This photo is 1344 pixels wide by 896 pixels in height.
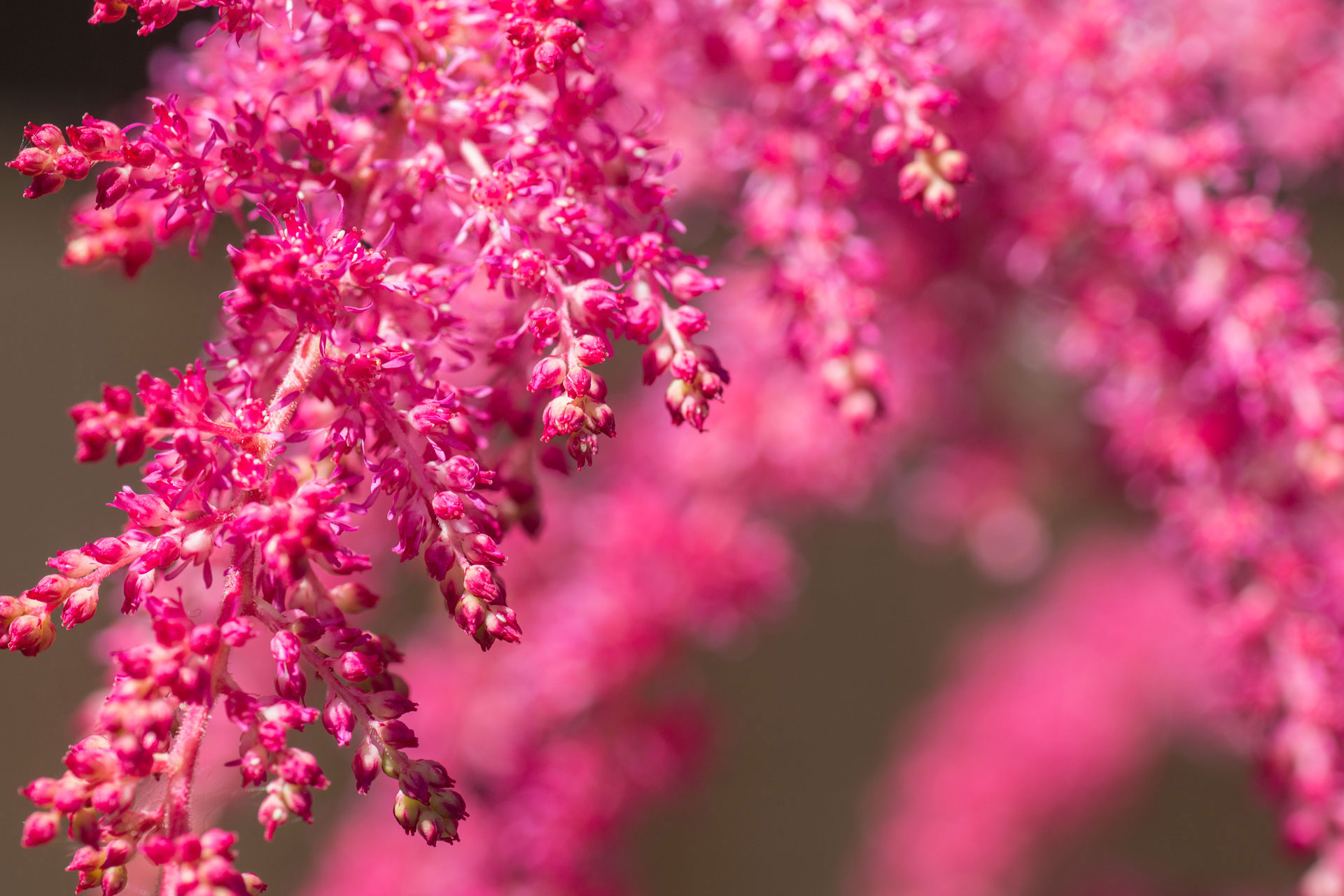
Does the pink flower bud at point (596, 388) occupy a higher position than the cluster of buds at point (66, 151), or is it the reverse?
the cluster of buds at point (66, 151)

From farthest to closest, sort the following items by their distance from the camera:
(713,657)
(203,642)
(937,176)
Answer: (713,657) → (937,176) → (203,642)

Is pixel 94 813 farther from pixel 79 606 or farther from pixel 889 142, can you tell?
pixel 889 142

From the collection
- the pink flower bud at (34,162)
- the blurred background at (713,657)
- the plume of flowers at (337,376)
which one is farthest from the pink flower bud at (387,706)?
the blurred background at (713,657)

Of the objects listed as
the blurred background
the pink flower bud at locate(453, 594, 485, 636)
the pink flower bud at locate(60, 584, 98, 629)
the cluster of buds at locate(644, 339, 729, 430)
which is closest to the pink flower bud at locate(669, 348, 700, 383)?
the cluster of buds at locate(644, 339, 729, 430)

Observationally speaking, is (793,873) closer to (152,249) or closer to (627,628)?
(627,628)

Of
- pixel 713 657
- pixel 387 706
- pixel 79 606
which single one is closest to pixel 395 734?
pixel 387 706

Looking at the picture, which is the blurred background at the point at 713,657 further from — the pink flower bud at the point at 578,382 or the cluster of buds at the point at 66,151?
the pink flower bud at the point at 578,382

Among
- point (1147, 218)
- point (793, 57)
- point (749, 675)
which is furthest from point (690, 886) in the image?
point (793, 57)

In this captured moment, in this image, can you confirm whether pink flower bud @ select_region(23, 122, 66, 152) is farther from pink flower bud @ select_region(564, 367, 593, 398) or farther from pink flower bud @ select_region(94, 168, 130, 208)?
pink flower bud @ select_region(564, 367, 593, 398)

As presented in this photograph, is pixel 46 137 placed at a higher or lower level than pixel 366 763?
higher
